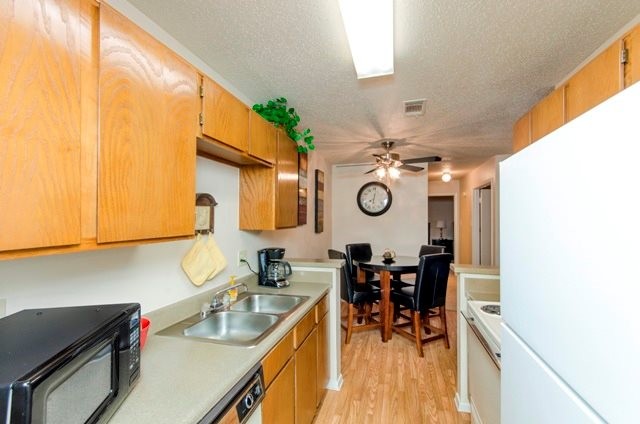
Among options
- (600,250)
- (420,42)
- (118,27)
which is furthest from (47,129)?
(420,42)

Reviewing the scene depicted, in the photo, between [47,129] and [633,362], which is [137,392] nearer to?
[47,129]

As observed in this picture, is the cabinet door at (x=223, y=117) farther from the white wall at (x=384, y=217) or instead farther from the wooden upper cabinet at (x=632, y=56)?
the white wall at (x=384, y=217)

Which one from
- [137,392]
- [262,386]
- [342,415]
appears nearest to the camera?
[137,392]

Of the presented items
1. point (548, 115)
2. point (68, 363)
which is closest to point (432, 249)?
point (548, 115)

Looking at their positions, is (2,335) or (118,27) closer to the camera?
(2,335)

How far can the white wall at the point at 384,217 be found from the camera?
15.4 feet

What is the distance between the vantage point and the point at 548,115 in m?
1.59

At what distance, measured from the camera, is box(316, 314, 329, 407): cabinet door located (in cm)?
199

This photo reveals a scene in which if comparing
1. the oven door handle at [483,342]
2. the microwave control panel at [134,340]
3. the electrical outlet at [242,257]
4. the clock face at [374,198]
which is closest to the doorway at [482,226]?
the clock face at [374,198]

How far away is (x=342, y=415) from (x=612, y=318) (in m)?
2.04

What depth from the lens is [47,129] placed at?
70 centimetres

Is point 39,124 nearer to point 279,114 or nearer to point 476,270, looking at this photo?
point 279,114

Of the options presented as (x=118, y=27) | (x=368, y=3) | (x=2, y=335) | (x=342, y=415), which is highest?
(x=368, y=3)

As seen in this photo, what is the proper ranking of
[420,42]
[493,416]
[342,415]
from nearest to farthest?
[493,416], [420,42], [342,415]
